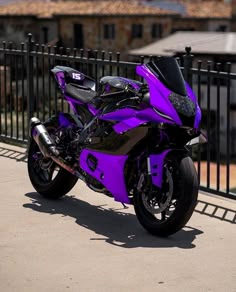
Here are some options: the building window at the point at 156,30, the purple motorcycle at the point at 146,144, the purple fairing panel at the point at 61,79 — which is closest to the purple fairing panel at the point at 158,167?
the purple motorcycle at the point at 146,144

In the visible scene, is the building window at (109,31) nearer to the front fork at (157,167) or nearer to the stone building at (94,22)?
the stone building at (94,22)

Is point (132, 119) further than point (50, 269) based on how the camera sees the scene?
Yes

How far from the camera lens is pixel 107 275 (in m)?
4.43

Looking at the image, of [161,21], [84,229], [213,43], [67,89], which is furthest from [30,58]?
[161,21]

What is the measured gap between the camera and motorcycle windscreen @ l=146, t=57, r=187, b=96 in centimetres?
508

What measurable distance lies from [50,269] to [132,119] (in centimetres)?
129

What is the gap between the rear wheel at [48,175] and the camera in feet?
20.4

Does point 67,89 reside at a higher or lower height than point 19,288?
higher

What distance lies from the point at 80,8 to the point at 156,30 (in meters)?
5.78

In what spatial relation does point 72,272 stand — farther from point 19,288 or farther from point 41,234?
point 41,234

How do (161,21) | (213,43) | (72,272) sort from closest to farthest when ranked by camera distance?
1. (72,272)
2. (213,43)
3. (161,21)

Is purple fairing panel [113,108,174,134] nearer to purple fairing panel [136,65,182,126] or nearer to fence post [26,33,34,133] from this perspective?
purple fairing panel [136,65,182,126]

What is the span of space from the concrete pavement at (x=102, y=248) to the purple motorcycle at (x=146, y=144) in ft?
0.86

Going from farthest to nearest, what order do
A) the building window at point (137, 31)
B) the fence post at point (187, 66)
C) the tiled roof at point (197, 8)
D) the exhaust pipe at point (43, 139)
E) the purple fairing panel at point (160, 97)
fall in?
the tiled roof at point (197, 8)
the building window at point (137, 31)
the fence post at point (187, 66)
the exhaust pipe at point (43, 139)
the purple fairing panel at point (160, 97)
